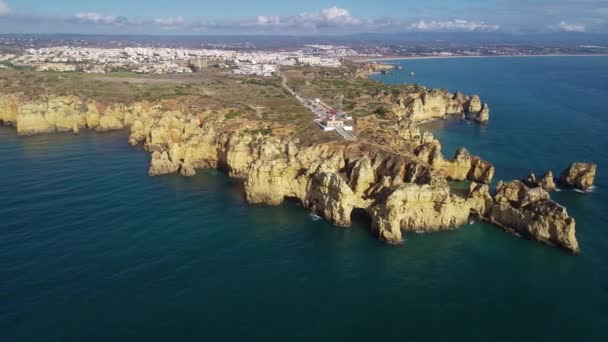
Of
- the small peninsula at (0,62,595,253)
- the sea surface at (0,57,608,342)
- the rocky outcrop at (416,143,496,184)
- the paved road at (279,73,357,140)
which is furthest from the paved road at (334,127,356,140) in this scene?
the sea surface at (0,57,608,342)

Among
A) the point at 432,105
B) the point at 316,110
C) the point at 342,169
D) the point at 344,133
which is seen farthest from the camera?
the point at 432,105

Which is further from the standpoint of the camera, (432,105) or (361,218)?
(432,105)

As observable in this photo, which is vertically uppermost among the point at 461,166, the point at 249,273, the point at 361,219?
the point at 461,166

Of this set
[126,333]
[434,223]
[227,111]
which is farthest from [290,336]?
[227,111]

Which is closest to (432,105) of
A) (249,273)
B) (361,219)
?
(361,219)

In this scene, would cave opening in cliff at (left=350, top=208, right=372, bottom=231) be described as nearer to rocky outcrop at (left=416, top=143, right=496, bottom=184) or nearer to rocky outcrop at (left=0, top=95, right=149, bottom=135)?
rocky outcrop at (left=416, top=143, right=496, bottom=184)

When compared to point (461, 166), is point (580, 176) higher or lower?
lower

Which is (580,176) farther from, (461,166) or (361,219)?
(361,219)
